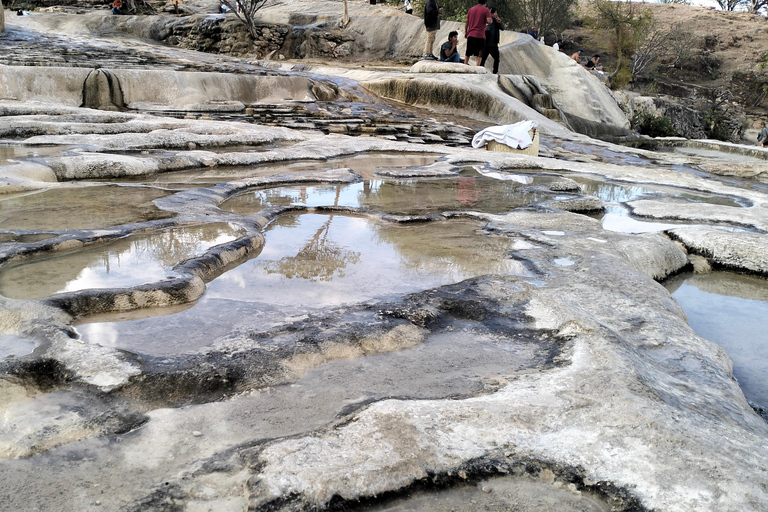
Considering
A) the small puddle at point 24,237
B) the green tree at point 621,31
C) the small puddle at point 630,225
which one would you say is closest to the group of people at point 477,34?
the small puddle at point 630,225

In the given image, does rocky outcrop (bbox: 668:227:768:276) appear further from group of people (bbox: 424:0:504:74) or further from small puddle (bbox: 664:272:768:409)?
group of people (bbox: 424:0:504:74)

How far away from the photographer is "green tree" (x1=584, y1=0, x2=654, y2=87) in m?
20.5

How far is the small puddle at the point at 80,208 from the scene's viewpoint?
9.51 ft

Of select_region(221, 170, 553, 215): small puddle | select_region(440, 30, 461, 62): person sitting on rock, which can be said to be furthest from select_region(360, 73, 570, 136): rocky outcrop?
select_region(221, 170, 553, 215): small puddle

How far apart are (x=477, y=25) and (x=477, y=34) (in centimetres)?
17

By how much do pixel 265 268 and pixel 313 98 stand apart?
9.14 meters

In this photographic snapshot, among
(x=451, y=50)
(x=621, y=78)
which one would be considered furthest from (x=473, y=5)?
(x=451, y=50)

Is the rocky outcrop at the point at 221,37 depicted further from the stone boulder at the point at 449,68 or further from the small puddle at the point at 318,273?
the small puddle at the point at 318,273

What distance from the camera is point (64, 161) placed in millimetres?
4027

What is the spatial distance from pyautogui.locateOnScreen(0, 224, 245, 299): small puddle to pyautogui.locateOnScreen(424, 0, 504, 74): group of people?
9.10 m

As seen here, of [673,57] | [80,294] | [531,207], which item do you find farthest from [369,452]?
[673,57]

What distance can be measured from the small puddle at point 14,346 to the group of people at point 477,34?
10.2 meters

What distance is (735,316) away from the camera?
264cm

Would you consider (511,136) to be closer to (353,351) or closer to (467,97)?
(467,97)
